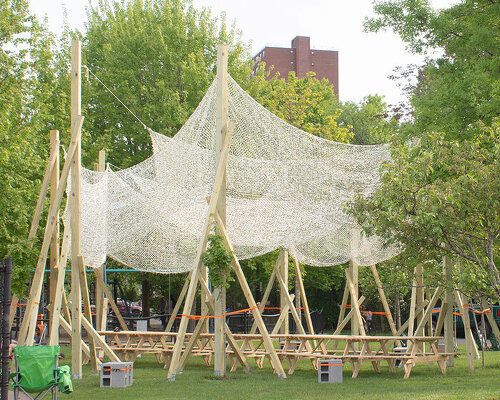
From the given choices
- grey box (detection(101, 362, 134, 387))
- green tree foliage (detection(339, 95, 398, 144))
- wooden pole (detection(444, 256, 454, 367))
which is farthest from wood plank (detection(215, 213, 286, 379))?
green tree foliage (detection(339, 95, 398, 144))

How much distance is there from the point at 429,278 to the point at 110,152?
13597mm

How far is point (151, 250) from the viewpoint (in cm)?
1307

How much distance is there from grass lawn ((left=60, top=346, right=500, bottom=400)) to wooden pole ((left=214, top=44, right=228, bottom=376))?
0.34 metres

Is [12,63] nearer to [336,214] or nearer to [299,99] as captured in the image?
[336,214]

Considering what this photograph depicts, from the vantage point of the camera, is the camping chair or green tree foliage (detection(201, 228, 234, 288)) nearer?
the camping chair

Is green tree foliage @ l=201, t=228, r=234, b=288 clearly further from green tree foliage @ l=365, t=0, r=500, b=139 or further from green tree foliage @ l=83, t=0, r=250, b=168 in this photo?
green tree foliage @ l=83, t=0, r=250, b=168

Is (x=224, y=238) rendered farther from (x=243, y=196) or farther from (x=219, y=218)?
(x=243, y=196)

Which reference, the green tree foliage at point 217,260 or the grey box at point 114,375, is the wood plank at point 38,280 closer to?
the grey box at point 114,375

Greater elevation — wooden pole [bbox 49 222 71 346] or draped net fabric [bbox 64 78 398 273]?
draped net fabric [bbox 64 78 398 273]

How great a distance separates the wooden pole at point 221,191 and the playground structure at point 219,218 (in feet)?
0.05

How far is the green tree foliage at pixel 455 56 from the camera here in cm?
1166

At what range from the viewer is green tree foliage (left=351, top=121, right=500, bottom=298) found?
858 centimetres

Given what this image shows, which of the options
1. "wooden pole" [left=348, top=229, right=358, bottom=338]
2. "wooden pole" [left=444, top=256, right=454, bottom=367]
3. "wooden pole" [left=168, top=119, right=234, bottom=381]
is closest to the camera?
"wooden pole" [left=168, top=119, right=234, bottom=381]

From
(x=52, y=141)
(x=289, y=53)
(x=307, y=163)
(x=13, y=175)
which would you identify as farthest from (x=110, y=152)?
(x=289, y=53)
